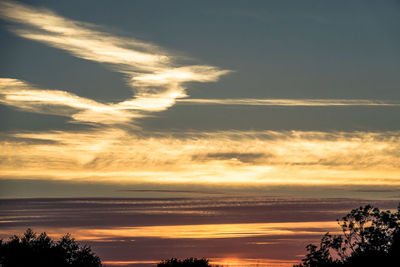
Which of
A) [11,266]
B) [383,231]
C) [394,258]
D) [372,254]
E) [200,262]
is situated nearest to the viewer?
[394,258]

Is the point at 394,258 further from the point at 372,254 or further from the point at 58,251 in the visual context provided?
the point at 58,251

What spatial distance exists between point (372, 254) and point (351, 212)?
1105cm

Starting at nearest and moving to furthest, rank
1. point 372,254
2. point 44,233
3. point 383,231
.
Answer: point 372,254
point 383,231
point 44,233

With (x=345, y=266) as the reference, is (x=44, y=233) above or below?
above

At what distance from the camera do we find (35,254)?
97.6 m

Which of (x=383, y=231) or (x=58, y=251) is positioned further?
(x=58, y=251)

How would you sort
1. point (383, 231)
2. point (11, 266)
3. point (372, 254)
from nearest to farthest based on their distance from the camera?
1. point (372, 254)
2. point (383, 231)
3. point (11, 266)

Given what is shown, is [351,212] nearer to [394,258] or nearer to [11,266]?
[394,258]

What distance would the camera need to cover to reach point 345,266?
75.7 meters

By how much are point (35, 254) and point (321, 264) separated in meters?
44.5

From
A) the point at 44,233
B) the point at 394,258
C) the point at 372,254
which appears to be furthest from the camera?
the point at 44,233

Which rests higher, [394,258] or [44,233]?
[44,233]

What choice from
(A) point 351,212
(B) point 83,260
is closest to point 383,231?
(A) point 351,212

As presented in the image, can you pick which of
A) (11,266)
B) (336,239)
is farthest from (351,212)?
(11,266)
